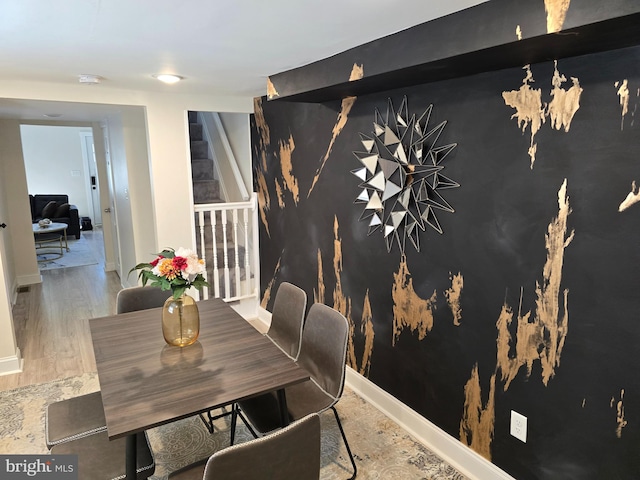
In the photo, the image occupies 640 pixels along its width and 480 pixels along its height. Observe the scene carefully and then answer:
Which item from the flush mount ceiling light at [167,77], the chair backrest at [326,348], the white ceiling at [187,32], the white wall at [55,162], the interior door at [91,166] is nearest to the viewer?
the white ceiling at [187,32]

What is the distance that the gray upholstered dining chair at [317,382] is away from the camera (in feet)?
6.72

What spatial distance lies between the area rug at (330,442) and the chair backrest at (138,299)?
29.7 inches

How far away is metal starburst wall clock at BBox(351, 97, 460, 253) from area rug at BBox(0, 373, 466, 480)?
110 centimetres

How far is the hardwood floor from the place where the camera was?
3363 mm

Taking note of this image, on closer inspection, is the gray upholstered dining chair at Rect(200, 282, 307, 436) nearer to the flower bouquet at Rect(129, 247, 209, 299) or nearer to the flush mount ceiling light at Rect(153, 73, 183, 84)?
the flower bouquet at Rect(129, 247, 209, 299)

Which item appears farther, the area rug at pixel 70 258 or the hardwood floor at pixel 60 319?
the area rug at pixel 70 258

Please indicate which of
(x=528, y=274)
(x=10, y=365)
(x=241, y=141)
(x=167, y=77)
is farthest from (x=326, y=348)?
(x=241, y=141)

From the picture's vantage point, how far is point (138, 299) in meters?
2.73

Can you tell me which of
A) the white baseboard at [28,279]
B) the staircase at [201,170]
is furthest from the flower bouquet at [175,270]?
the white baseboard at [28,279]

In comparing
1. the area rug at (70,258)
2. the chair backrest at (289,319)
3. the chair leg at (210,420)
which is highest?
the chair backrest at (289,319)

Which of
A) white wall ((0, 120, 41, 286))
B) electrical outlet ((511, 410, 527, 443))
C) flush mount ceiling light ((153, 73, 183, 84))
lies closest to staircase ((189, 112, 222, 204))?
flush mount ceiling light ((153, 73, 183, 84))

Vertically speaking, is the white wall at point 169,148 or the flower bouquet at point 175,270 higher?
the white wall at point 169,148

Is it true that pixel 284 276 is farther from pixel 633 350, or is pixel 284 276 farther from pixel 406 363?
pixel 633 350

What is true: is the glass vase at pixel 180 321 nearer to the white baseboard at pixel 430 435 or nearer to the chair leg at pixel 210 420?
the chair leg at pixel 210 420
